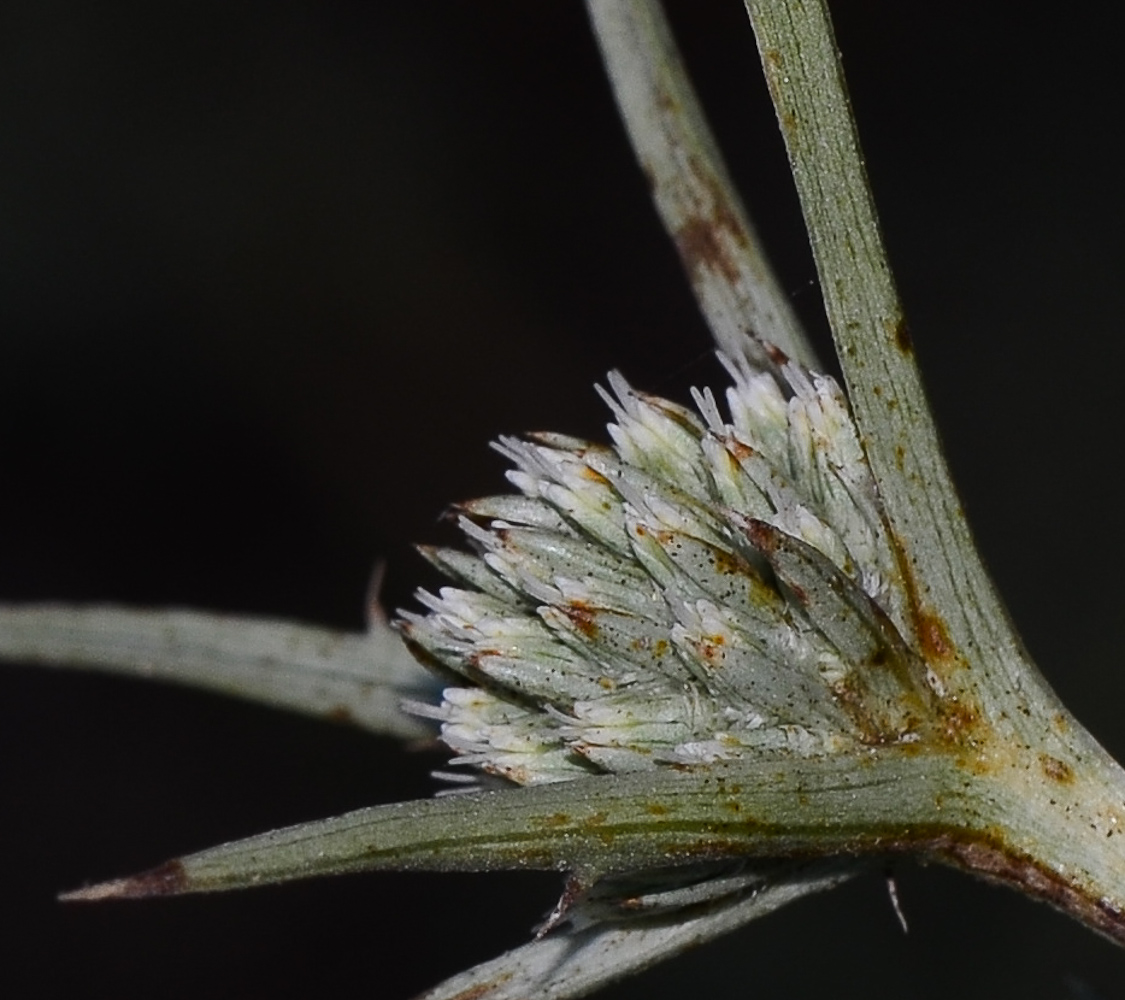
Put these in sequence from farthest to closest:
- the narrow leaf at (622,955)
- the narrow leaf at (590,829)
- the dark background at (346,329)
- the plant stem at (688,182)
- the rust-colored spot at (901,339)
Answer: the dark background at (346,329)
the plant stem at (688,182)
the narrow leaf at (622,955)
the rust-colored spot at (901,339)
the narrow leaf at (590,829)

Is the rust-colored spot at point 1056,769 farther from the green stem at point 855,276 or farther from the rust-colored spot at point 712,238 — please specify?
the rust-colored spot at point 712,238

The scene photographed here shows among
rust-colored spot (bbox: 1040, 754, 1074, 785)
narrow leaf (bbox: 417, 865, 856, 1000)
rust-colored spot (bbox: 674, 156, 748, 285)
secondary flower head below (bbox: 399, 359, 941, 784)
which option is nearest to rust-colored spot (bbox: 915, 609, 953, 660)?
secondary flower head below (bbox: 399, 359, 941, 784)

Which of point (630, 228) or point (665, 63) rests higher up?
point (630, 228)

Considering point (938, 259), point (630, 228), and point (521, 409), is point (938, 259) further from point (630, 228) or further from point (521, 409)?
point (521, 409)

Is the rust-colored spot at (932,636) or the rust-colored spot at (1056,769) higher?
the rust-colored spot at (932,636)

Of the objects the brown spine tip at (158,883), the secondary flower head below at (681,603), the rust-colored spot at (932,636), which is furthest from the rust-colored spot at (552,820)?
the rust-colored spot at (932,636)

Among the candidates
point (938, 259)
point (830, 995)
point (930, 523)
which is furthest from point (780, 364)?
point (938, 259)

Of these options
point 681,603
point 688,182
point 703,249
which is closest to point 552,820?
point 681,603

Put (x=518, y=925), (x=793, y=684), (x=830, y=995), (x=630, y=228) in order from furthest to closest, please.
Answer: (x=630, y=228), (x=518, y=925), (x=830, y=995), (x=793, y=684)
